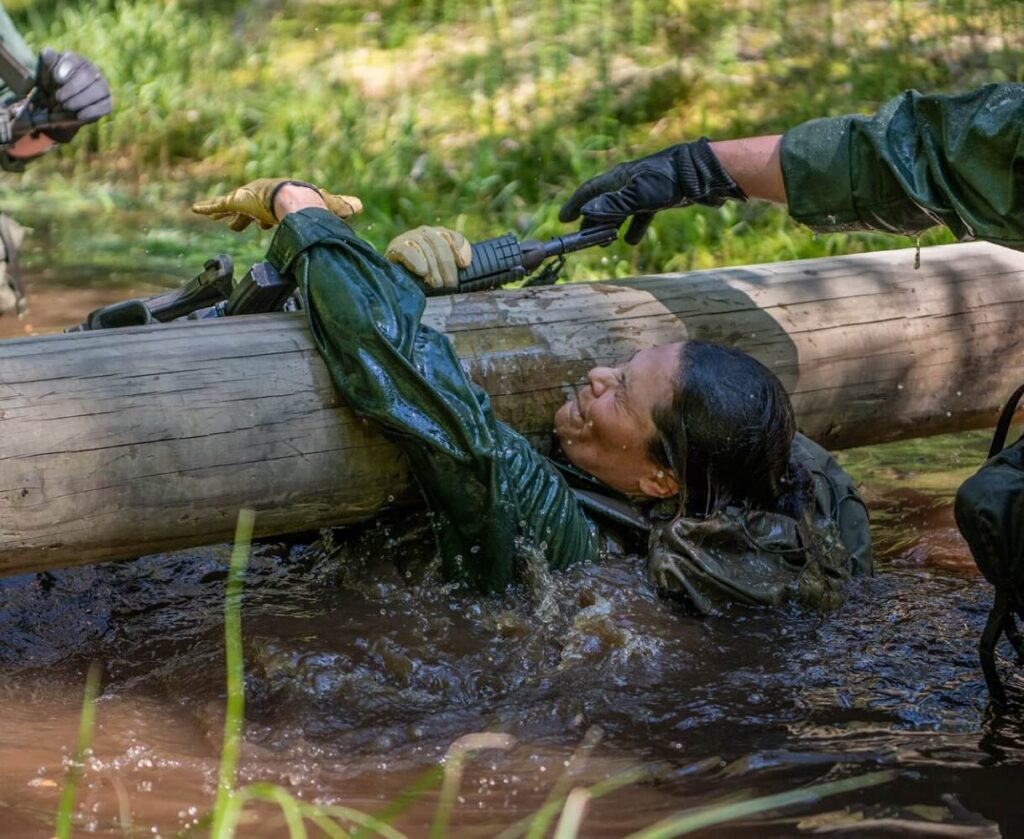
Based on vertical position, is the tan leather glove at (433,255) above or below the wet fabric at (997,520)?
above

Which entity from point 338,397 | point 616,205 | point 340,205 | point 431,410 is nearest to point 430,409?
point 431,410

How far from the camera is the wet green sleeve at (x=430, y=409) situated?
299 centimetres

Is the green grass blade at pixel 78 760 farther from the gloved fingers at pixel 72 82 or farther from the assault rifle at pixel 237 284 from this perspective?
the gloved fingers at pixel 72 82

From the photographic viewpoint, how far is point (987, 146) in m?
2.99

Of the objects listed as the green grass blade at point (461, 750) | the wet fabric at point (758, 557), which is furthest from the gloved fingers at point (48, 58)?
the green grass blade at point (461, 750)

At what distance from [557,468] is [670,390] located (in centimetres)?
40

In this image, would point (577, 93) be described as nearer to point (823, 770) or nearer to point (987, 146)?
point (987, 146)

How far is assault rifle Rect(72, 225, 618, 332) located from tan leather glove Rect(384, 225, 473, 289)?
0.05m

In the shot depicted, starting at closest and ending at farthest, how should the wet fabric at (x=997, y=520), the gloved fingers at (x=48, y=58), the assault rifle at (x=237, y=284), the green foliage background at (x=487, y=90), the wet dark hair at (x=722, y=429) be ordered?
the wet fabric at (x=997, y=520) < the wet dark hair at (x=722, y=429) < the assault rifle at (x=237, y=284) < the gloved fingers at (x=48, y=58) < the green foliage background at (x=487, y=90)

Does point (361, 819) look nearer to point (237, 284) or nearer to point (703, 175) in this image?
point (237, 284)

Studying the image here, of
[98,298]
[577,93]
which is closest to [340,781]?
[98,298]

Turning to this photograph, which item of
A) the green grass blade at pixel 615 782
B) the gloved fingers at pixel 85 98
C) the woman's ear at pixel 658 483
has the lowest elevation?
the green grass blade at pixel 615 782

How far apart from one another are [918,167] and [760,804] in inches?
77.0

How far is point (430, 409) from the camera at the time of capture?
9.87 ft
